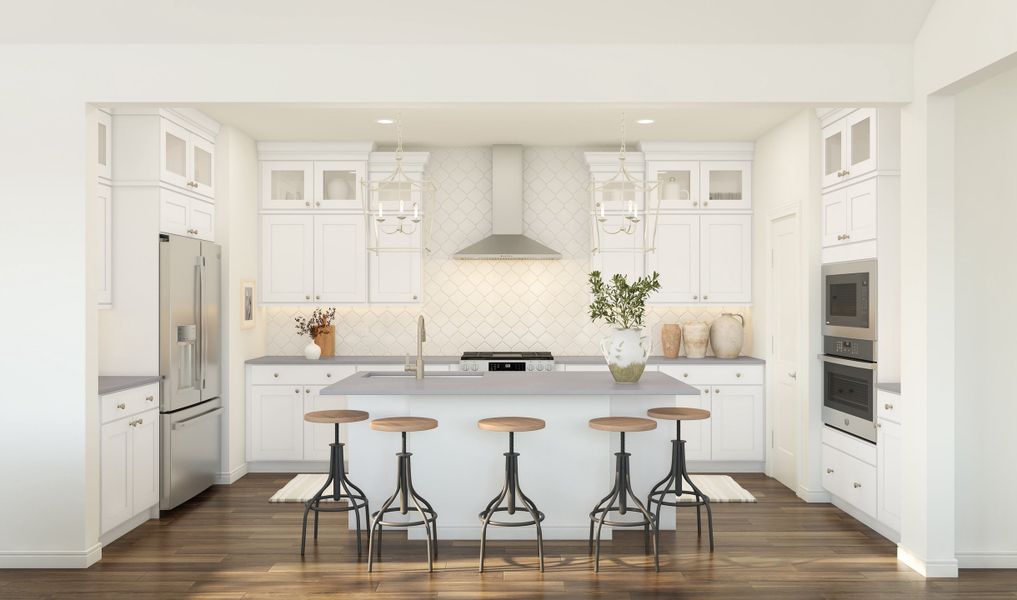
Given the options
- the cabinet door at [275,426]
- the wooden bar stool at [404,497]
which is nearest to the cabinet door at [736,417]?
the wooden bar stool at [404,497]

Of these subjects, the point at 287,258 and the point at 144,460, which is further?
the point at 287,258

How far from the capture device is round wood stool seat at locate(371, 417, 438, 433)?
4.18 metres

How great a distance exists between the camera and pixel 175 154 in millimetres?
5449

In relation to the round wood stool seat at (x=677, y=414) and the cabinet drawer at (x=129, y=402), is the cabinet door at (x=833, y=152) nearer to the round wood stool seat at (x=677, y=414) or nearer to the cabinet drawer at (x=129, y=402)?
the round wood stool seat at (x=677, y=414)

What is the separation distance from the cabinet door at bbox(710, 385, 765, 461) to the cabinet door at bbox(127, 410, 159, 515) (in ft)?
14.0

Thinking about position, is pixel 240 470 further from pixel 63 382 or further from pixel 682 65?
pixel 682 65

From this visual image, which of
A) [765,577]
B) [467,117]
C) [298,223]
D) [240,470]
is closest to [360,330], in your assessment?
[298,223]

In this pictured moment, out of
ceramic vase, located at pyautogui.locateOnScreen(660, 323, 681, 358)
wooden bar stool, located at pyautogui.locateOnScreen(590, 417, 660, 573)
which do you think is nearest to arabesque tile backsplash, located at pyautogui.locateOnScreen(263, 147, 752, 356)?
ceramic vase, located at pyautogui.locateOnScreen(660, 323, 681, 358)

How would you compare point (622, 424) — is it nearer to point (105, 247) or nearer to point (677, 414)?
point (677, 414)

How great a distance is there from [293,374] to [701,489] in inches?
134

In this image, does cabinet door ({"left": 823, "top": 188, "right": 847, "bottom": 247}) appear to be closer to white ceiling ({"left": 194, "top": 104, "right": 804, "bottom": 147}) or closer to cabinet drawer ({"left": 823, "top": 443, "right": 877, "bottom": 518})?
white ceiling ({"left": 194, "top": 104, "right": 804, "bottom": 147})

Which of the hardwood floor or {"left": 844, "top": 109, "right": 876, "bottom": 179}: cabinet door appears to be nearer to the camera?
the hardwood floor

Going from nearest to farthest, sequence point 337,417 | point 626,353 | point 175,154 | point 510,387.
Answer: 1. point 337,417
2. point 510,387
3. point 626,353
4. point 175,154

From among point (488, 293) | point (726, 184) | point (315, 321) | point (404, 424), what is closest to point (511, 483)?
point (404, 424)
